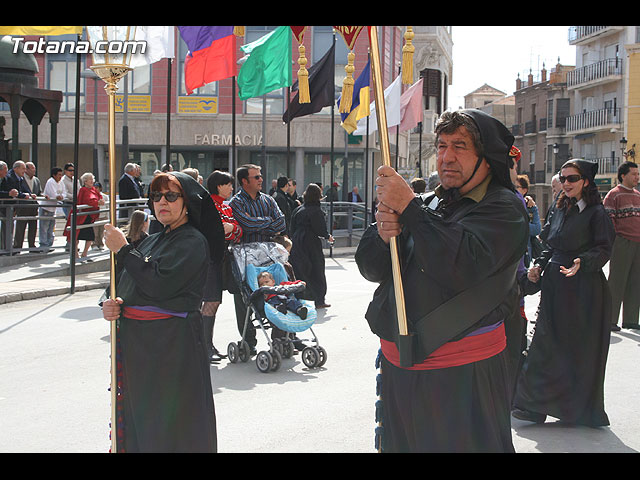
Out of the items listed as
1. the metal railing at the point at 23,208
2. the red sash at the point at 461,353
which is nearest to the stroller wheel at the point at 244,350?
the red sash at the point at 461,353

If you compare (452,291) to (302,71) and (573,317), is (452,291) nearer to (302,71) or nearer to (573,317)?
(302,71)

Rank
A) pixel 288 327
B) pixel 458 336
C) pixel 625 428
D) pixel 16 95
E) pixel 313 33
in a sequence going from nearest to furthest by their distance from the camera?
pixel 458 336, pixel 625 428, pixel 288 327, pixel 16 95, pixel 313 33

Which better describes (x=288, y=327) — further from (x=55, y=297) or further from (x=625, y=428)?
(x=55, y=297)

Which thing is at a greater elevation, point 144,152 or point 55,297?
point 144,152

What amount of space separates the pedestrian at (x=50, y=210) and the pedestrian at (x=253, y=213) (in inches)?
324

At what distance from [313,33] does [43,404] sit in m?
33.8

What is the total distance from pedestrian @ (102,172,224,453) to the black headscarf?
73 millimetres

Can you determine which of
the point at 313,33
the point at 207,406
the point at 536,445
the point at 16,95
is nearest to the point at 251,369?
the point at 536,445

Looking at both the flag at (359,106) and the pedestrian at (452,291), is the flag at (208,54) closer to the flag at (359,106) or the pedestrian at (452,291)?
the flag at (359,106)

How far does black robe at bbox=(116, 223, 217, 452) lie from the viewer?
165 inches

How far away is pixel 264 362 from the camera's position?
7.96m

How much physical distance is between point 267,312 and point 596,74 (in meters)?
54.6

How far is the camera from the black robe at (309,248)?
12188mm

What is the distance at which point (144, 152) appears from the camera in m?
40.4
